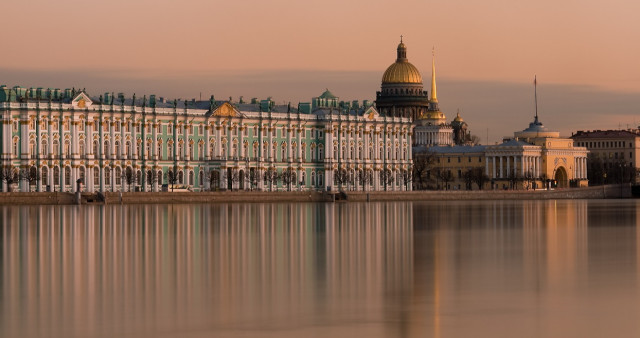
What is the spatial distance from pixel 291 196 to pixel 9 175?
15.9 meters

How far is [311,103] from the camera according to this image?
10688 centimetres

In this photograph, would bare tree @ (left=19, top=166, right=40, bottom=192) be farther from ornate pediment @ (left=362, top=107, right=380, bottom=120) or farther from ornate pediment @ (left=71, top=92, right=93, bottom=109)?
ornate pediment @ (left=362, top=107, right=380, bottom=120)

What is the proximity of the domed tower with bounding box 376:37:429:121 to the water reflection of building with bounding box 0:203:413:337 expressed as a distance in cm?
9443

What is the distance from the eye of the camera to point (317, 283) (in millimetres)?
25266

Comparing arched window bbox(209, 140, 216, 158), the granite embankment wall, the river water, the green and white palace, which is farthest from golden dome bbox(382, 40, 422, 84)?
the river water

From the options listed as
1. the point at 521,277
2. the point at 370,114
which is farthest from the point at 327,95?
the point at 521,277

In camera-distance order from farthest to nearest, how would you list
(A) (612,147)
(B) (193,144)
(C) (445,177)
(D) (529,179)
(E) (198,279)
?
(A) (612,147) < (C) (445,177) < (D) (529,179) < (B) (193,144) < (E) (198,279)

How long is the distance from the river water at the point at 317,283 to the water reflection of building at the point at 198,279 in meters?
0.03

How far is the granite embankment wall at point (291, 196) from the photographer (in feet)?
247

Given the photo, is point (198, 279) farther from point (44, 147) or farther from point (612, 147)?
point (612, 147)

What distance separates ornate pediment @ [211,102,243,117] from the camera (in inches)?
3696

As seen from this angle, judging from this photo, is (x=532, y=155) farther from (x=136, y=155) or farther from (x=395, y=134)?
(x=136, y=155)

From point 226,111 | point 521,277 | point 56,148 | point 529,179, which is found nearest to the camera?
point 521,277

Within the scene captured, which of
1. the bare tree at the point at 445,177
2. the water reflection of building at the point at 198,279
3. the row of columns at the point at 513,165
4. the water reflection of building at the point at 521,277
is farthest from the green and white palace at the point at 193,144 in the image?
the water reflection of building at the point at 521,277
